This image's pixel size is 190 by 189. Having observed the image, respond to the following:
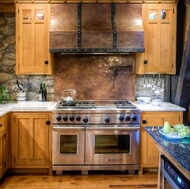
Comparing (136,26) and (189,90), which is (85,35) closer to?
(136,26)

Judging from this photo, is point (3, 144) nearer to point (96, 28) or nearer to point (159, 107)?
point (96, 28)

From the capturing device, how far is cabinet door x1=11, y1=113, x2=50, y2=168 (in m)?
4.16

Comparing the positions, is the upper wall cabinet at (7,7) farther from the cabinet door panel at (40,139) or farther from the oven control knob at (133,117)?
the oven control knob at (133,117)

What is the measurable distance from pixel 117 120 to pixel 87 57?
131 cm

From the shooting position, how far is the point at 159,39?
179 inches

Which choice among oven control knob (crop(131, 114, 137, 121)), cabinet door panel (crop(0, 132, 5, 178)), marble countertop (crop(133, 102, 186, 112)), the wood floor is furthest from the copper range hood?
the wood floor

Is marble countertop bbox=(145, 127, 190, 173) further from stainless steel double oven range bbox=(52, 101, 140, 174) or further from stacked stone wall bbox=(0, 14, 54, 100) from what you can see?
stacked stone wall bbox=(0, 14, 54, 100)

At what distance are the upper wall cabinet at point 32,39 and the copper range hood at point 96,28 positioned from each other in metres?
0.19

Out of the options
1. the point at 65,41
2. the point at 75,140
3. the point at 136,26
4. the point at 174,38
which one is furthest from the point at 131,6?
the point at 75,140

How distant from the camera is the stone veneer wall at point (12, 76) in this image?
15.8 ft

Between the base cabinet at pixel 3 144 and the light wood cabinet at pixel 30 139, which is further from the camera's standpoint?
the light wood cabinet at pixel 30 139

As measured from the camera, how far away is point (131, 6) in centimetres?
448

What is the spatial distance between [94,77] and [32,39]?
3.90 feet

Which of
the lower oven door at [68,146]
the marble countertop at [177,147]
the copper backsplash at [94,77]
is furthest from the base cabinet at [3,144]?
the marble countertop at [177,147]
